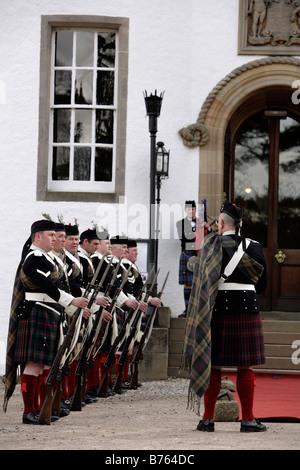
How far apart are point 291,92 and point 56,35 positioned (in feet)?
10.6

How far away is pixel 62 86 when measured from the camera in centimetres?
1366

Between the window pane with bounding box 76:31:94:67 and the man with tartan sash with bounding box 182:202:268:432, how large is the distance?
709cm

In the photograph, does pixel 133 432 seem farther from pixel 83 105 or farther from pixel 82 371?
pixel 83 105

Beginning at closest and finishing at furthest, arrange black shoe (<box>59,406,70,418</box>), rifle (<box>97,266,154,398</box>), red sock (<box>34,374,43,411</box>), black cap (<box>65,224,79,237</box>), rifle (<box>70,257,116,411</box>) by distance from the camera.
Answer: red sock (<box>34,374,43,411</box>), black shoe (<box>59,406,70,418</box>), rifle (<box>70,257,116,411</box>), black cap (<box>65,224,79,237</box>), rifle (<box>97,266,154,398</box>)

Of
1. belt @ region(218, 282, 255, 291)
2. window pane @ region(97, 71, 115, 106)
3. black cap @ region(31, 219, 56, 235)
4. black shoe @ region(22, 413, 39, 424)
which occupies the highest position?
window pane @ region(97, 71, 115, 106)

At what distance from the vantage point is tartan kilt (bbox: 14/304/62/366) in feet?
25.2

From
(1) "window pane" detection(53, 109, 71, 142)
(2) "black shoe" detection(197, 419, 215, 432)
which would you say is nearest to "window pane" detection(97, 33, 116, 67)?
(1) "window pane" detection(53, 109, 71, 142)

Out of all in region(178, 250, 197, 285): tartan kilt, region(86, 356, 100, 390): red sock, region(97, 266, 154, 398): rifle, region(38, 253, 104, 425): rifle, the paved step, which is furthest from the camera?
region(178, 250, 197, 285): tartan kilt

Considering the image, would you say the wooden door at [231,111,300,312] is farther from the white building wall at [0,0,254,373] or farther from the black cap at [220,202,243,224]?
the black cap at [220,202,243,224]

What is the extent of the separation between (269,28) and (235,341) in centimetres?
718

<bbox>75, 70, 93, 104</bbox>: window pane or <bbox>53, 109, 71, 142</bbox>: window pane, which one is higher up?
<bbox>75, 70, 93, 104</bbox>: window pane

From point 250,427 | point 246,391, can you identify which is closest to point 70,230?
point 246,391

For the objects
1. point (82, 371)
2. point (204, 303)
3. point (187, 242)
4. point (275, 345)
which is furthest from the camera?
point (187, 242)

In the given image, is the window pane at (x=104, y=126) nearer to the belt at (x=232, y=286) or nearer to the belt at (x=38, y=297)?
the belt at (x=38, y=297)
